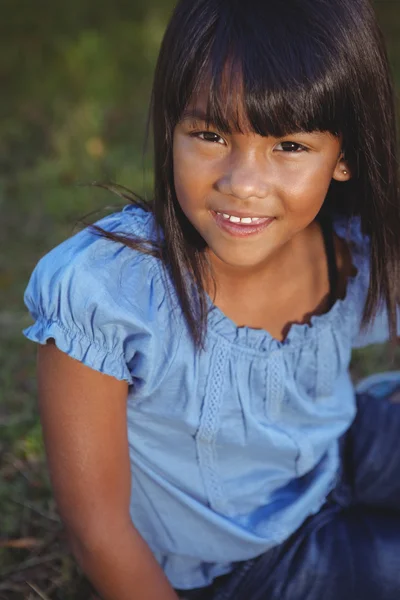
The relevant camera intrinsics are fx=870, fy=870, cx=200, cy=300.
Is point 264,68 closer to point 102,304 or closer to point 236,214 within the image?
point 236,214

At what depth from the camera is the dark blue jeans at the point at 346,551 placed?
5.10ft

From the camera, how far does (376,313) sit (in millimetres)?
1663

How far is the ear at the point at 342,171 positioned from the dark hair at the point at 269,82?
0.05 ft

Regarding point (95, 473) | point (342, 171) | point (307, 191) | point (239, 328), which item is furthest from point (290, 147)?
point (95, 473)

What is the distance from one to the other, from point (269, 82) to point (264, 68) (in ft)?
0.07

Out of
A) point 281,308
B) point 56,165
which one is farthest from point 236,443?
point 56,165

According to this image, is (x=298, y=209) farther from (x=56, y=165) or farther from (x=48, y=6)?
(x=48, y=6)

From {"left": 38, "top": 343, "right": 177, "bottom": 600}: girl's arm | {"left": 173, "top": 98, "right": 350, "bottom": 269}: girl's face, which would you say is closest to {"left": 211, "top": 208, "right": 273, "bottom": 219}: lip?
{"left": 173, "top": 98, "right": 350, "bottom": 269}: girl's face

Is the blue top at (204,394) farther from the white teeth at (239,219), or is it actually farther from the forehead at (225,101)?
the forehead at (225,101)

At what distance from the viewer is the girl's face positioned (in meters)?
1.24

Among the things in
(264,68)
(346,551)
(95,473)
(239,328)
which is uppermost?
(264,68)

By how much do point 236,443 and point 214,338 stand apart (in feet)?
0.67

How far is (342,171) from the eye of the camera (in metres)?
1.43

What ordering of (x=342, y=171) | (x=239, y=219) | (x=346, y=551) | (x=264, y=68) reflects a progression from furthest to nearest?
1. (x=346, y=551)
2. (x=342, y=171)
3. (x=239, y=219)
4. (x=264, y=68)
